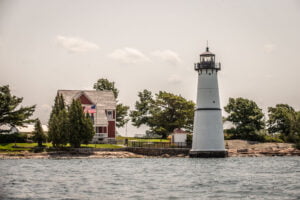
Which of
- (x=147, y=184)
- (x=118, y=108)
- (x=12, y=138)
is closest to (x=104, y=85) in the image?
(x=118, y=108)

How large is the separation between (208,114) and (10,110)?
84.5ft

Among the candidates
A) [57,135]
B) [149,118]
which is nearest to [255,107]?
[149,118]

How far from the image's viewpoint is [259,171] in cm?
4666

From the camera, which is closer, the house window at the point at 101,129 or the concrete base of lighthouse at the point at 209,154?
the concrete base of lighthouse at the point at 209,154

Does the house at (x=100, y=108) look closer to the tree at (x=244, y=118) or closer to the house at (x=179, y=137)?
the house at (x=179, y=137)

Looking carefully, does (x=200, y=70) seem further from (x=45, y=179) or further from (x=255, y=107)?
(x=45, y=179)

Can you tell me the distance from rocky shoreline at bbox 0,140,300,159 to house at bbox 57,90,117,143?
10.5 m

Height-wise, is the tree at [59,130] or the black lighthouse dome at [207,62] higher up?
the black lighthouse dome at [207,62]

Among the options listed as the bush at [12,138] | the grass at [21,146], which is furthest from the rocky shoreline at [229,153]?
the bush at [12,138]

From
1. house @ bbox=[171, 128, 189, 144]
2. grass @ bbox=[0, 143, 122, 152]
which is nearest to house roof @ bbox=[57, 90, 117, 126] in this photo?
grass @ bbox=[0, 143, 122, 152]

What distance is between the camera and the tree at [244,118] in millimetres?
85500

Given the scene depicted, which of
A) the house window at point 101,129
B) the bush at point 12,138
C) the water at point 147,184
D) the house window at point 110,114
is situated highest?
the house window at point 110,114

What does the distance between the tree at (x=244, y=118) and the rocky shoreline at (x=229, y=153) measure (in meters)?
2.20

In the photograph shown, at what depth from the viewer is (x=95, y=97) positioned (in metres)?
86.3
